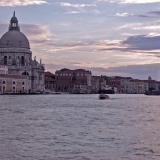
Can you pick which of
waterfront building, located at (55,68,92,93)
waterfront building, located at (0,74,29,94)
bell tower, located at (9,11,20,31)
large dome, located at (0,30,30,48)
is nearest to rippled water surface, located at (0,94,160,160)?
waterfront building, located at (0,74,29,94)

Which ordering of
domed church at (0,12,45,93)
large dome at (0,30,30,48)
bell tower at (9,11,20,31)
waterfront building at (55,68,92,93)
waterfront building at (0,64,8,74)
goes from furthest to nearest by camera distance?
waterfront building at (55,68,92,93), bell tower at (9,11,20,31), large dome at (0,30,30,48), domed church at (0,12,45,93), waterfront building at (0,64,8,74)

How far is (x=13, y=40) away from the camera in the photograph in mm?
104812

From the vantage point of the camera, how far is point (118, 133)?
54.7 feet

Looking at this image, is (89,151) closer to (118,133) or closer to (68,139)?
(68,139)

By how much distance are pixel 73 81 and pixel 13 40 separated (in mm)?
28081

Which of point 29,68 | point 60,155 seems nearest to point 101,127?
point 60,155

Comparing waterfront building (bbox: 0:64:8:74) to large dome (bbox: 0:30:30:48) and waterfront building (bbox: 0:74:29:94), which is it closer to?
waterfront building (bbox: 0:74:29:94)

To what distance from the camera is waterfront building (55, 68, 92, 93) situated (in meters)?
127

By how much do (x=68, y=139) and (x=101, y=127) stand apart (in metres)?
3.96

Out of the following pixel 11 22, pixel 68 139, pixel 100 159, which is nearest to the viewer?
pixel 100 159

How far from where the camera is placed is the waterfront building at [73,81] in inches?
4997

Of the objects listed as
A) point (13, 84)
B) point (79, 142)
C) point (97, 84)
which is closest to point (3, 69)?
point (13, 84)

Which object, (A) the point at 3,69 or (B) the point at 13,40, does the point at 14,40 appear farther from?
(A) the point at 3,69

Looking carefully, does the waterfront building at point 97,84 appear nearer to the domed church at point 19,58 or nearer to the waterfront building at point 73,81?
the waterfront building at point 73,81
